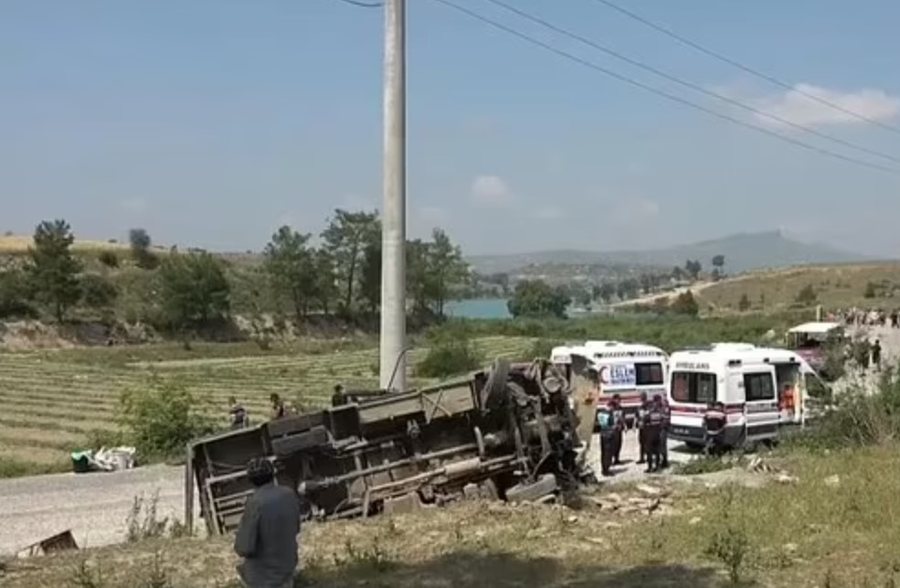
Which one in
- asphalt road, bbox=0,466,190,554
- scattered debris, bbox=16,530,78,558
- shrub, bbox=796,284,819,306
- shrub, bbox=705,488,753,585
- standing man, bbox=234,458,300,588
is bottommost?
asphalt road, bbox=0,466,190,554

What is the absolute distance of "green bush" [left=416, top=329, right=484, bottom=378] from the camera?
54.5 metres

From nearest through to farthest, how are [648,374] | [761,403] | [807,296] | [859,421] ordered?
[859,421] → [761,403] → [648,374] → [807,296]

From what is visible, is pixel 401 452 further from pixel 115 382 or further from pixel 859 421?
pixel 115 382

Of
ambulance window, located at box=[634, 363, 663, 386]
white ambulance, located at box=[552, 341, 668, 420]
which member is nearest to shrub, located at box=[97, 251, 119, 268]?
white ambulance, located at box=[552, 341, 668, 420]

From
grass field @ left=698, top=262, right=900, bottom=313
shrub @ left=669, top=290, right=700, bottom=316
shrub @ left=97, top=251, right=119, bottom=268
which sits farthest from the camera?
grass field @ left=698, top=262, right=900, bottom=313

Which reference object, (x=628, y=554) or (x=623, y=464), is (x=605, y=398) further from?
(x=628, y=554)

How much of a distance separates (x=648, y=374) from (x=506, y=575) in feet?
71.3

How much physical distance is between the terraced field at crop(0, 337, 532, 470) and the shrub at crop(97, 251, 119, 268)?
30.9 metres

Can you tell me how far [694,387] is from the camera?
26.2m

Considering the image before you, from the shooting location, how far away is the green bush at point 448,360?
5453cm

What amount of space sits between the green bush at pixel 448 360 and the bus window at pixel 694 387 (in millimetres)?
26048

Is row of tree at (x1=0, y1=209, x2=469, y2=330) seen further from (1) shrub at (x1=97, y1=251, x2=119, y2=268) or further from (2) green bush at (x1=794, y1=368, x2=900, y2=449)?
(2) green bush at (x1=794, y1=368, x2=900, y2=449)

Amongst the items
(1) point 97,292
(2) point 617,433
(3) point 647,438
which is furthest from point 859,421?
(1) point 97,292

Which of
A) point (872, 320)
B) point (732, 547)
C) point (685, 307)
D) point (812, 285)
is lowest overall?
point (732, 547)
